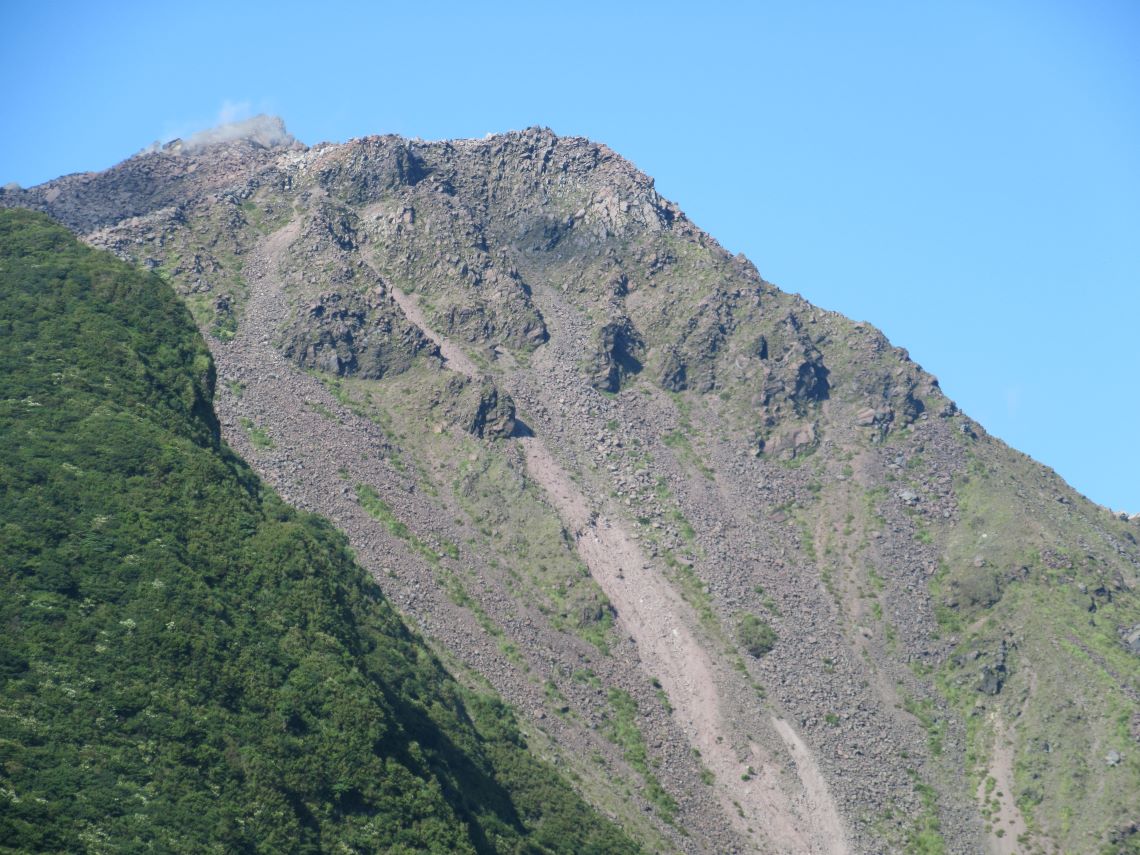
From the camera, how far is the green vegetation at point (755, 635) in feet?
456

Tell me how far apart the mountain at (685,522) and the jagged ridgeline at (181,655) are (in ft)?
53.6

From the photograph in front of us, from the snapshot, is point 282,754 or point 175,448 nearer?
point 282,754

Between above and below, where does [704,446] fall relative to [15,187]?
below

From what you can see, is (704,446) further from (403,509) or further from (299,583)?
(299,583)

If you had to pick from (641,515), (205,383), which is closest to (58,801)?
(205,383)

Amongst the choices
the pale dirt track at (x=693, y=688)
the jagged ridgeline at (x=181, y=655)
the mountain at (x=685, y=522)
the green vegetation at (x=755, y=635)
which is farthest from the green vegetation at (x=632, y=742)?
the green vegetation at (x=755, y=635)

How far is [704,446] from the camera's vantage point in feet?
556

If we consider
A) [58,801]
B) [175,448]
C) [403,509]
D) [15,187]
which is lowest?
[58,801]

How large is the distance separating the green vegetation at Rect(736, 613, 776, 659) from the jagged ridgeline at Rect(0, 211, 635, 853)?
1270 inches

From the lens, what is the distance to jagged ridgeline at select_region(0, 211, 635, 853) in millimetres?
74875

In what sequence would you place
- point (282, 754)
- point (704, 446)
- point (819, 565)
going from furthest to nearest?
point (704, 446) → point (819, 565) → point (282, 754)

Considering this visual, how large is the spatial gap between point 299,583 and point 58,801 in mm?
34410

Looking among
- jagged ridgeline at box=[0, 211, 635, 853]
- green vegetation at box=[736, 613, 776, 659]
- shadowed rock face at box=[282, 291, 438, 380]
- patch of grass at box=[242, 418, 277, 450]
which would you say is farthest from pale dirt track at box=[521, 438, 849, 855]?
patch of grass at box=[242, 418, 277, 450]

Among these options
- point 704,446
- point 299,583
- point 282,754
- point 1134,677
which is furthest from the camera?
point 704,446
